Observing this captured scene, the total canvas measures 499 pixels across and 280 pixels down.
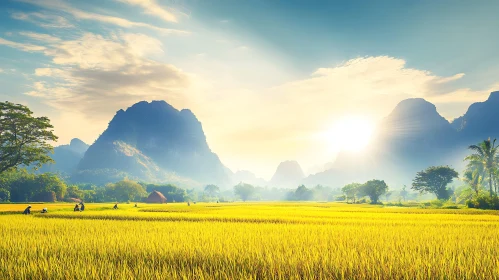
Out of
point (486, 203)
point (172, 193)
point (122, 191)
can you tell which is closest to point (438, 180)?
point (486, 203)

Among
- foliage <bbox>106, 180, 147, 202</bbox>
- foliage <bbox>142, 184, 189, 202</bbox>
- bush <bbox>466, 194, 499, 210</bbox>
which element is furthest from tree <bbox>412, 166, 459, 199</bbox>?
foliage <bbox>106, 180, 147, 202</bbox>

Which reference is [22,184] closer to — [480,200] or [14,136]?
[14,136]

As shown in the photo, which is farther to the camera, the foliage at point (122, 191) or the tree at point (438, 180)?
the foliage at point (122, 191)

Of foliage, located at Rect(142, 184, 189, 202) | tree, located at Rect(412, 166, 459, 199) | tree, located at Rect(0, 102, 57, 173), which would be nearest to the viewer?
tree, located at Rect(0, 102, 57, 173)

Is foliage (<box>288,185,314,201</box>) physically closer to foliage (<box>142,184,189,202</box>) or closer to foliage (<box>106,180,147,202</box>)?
foliage (<box>142,184,189,202</box>)

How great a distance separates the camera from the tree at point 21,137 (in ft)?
102

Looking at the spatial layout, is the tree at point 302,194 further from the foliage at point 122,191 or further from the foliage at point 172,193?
the foliage at point 122,191

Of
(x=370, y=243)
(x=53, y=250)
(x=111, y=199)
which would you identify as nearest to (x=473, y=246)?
(x=370, y=243)

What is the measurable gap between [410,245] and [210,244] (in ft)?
17.2

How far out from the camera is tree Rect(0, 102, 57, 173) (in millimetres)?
31188

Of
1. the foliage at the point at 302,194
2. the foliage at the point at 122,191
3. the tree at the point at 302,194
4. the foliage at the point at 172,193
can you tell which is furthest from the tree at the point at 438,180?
the tree at the point at 302,194

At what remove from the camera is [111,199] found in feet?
319

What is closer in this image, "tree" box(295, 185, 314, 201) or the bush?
the bush

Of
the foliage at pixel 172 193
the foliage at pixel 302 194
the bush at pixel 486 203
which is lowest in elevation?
the foliage at pixel 302 194
